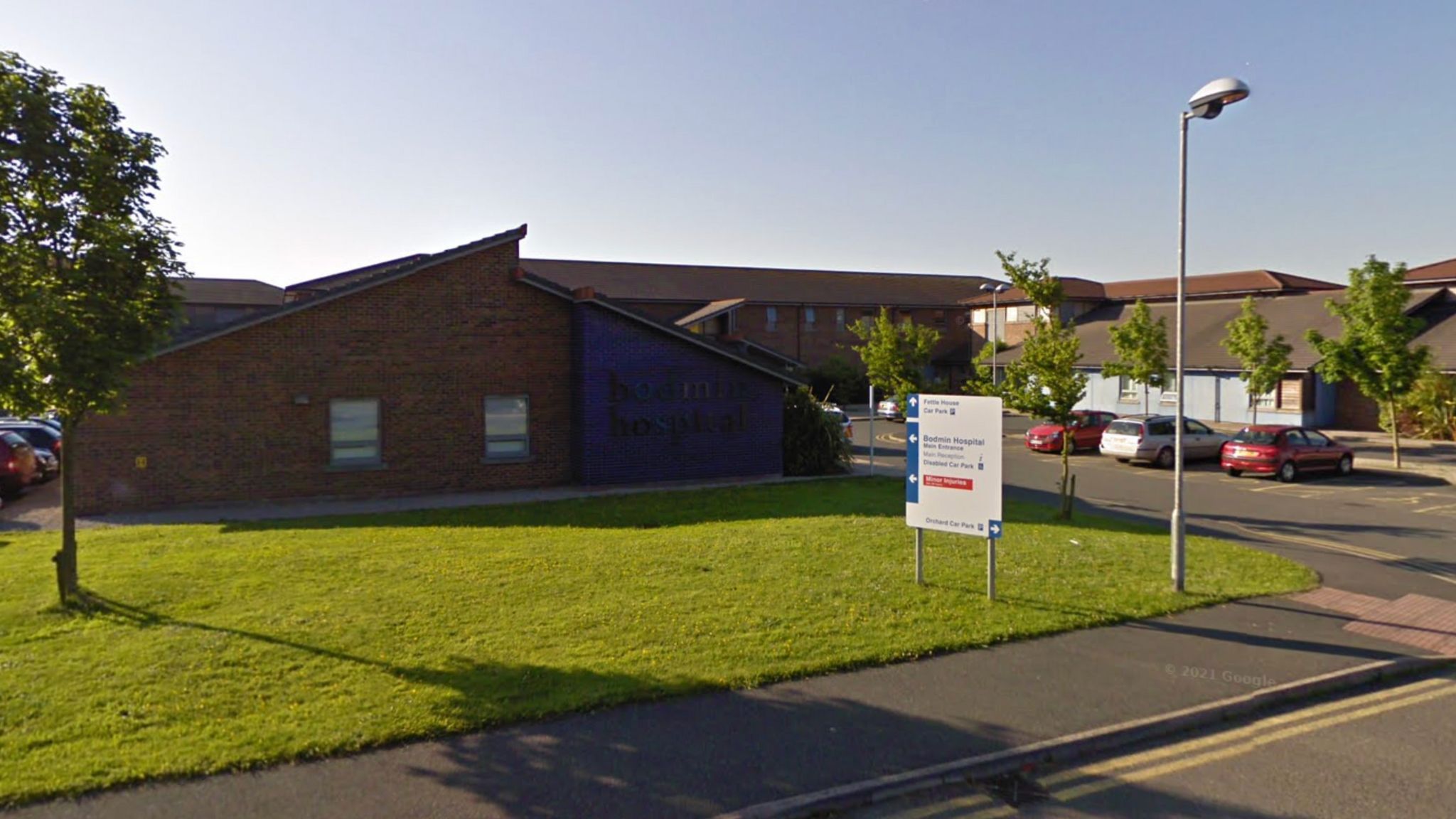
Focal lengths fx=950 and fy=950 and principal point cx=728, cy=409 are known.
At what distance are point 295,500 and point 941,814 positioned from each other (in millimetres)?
15981

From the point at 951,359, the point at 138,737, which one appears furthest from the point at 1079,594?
the point at 951,359

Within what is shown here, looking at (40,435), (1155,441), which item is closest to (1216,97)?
(1155,441)

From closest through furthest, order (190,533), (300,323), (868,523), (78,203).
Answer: (78,203) → (190,533) → (868,523) → (300,323)

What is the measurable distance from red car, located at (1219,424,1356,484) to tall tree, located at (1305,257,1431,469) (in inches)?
99.5

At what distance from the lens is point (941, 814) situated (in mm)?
6012

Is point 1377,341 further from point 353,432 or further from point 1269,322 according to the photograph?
point 353,432

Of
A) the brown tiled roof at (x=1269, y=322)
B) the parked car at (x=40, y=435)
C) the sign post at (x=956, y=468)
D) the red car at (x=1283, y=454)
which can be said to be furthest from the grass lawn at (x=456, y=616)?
the brown tiled roof at (x=1269, y=322)

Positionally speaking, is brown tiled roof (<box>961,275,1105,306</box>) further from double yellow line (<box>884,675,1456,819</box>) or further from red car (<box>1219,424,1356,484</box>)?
double yellow line (<box>884,675,1456,819</box>)

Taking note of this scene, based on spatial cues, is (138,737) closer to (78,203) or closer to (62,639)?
(62,639)

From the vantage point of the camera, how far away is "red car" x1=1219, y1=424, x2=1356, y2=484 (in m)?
25.9

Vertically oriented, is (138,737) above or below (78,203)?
below

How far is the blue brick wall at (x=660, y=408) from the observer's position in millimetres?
20734

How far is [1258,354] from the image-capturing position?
35312 mm

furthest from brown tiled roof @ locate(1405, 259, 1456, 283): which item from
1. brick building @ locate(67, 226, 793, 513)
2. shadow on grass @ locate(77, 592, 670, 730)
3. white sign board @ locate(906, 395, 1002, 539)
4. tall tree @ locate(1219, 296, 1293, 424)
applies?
shadow on grass @ locate(77, 592, 670, 730)
